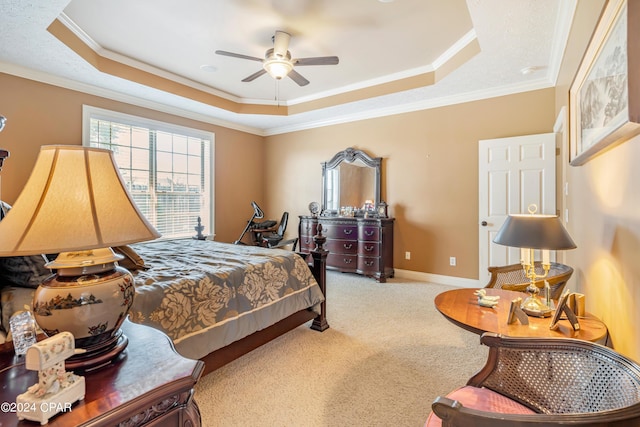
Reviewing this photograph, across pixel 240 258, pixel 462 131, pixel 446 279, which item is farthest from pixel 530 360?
pixel 462 131

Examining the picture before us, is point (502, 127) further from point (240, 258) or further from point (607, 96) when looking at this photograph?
point (240, 258)

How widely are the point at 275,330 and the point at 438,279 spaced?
9.52 ft

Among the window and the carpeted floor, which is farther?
the window

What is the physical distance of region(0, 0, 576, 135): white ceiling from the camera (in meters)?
2.64

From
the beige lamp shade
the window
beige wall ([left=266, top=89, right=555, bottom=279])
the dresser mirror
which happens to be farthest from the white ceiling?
the beige lamp shade

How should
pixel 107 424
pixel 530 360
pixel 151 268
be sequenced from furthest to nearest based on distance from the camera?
pixel 151 268 < pixel 530 360 < pixel 107 424

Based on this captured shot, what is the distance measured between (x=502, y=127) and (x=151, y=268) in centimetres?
433

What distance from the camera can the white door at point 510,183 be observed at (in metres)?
3.67

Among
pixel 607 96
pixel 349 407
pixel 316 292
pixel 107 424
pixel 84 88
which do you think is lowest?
pixel 349 407

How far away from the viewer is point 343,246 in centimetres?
495

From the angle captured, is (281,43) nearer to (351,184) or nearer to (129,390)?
(351,184)

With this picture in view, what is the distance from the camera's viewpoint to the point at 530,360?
120cm

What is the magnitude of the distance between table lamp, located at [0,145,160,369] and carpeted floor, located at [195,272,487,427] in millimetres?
1175

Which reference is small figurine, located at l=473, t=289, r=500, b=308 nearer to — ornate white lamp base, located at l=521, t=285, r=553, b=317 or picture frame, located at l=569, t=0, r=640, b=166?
ornate white lamp base, located at l=521, t=285, r=553, b=317
